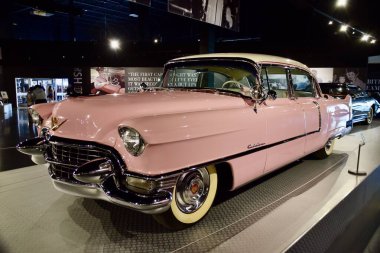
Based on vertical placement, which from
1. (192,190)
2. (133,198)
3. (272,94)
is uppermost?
(272,94)

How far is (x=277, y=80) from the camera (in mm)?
4086

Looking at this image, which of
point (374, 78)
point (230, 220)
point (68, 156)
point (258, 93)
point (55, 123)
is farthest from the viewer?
point (374, 78)

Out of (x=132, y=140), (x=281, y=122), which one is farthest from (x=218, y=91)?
(x=132, y=140)

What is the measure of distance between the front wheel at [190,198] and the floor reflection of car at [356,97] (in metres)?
7.25

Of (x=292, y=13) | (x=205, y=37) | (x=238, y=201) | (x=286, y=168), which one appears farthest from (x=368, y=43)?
(x=238, y=201)

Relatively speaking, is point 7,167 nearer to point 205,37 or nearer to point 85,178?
point 85,178

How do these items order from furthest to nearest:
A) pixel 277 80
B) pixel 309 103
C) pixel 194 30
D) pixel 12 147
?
pixel 194 30, pixel 12 147, pixel 309 103, pixel 277 80

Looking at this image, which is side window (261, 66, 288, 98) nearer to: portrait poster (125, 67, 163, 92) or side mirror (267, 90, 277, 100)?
side mirror (267, 90, 277, 100)

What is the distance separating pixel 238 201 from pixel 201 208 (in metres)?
0.65

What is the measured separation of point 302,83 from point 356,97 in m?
5.85

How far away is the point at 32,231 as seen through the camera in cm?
267

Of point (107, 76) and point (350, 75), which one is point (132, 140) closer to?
point (107, 76)

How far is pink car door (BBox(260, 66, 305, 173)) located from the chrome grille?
1.78m

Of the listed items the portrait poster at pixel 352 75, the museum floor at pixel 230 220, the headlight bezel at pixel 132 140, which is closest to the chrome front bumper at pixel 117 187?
the headlight bezel at pixel 132 140
